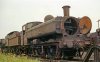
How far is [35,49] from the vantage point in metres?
20.6

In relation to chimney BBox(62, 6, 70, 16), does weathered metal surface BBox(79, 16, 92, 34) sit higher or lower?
lower

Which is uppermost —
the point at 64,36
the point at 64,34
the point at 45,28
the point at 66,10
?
the point at 66,10

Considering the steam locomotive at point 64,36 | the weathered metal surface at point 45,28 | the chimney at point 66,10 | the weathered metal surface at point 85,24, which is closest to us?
the steam locomotive at point 64,36

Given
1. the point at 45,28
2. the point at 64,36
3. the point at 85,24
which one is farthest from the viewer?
the point at 45,28

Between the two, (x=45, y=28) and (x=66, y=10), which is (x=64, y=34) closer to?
(x=66, y=10)

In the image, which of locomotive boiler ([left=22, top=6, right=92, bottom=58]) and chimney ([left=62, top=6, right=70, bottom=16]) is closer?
locomotive boiler ([left=22, top=6, right=92, bottom=58])

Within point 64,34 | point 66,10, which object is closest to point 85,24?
point 66,10

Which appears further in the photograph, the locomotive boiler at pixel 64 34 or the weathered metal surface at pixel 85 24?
the weathered metal surface at pixel 85 24

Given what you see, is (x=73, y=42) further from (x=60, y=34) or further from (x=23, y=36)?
(x=23, y=36)

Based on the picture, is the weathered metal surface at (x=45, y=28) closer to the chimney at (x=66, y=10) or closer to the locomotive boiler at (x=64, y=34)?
the locomotive boiler at (x=64, y=34)

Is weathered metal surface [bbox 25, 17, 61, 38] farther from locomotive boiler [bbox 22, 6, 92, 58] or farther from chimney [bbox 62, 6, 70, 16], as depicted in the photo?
chimney [bbox 62, 6, 70, 16]

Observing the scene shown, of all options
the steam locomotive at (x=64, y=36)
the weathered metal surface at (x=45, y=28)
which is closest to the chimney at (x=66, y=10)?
the steam locomotive at (x=64, y=36)

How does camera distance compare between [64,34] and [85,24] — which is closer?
[64,34]

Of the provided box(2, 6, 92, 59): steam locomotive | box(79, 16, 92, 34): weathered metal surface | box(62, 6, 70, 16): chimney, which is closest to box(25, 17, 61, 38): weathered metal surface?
box(2, 6, 92, 59): steam locomotive
